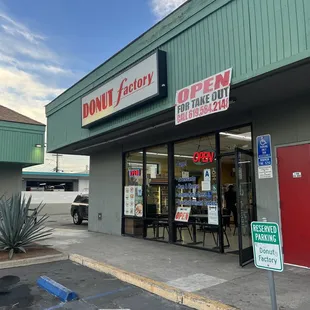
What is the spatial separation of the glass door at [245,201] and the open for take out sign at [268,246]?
9.31ft

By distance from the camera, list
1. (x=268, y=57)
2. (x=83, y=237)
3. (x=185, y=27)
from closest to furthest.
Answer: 1. (x=268, y=57)
2. (x=185, y=27)
3. (x=83, y=237)

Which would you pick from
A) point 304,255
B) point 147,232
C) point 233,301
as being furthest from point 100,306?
point 147,232

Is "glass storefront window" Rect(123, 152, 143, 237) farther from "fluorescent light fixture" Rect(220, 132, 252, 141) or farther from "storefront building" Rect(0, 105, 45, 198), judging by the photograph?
"storefront building" Rect(0, 105, 45, 198)

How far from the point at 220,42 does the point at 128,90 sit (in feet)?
Answer: 10.6

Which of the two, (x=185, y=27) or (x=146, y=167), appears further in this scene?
(x=146, y=167)

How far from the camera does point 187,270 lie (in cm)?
696

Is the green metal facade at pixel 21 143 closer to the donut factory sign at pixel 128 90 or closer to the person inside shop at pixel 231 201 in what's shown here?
the donut factory sign at pixel 128 90

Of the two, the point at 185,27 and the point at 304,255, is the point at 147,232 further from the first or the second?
the point at 185,27

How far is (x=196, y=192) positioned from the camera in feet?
31.6

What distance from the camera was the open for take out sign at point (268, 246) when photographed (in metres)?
3.94

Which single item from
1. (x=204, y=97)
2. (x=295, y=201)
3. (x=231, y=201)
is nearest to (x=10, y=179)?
(x=231, y=201)

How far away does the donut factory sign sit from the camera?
7.98m

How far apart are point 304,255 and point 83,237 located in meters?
8.05

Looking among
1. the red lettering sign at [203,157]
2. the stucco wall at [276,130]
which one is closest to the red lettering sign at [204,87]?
the stucco wall at [276,130]
